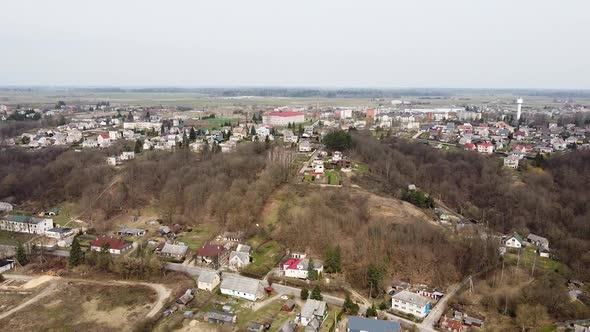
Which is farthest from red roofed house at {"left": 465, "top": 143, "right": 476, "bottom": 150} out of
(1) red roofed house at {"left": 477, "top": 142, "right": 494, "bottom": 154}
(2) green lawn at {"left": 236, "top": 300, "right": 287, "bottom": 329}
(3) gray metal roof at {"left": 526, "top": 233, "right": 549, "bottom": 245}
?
(2) green lawn at {"left": 236, "top": 300, "right": 287, "bottom": 329}

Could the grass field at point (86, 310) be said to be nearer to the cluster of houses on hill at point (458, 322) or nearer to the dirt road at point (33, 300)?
the dirt road at point (33, 300)

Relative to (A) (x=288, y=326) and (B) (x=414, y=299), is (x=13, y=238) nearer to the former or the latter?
(A) (x=288, y=326)

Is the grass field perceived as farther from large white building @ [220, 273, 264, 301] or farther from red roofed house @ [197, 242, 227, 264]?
red roofed house @ [197, 242, 227, 264]

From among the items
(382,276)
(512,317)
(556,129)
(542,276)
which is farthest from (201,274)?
(556,129)

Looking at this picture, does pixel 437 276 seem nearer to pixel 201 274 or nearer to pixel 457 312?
pixel 457 312

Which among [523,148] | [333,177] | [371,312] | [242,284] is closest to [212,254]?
[242,284]

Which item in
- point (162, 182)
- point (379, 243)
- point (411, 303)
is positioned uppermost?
point (162, 182)

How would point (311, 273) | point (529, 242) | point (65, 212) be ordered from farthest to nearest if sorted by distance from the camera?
point (65, 212), point (529, 242), point (311, 273)
